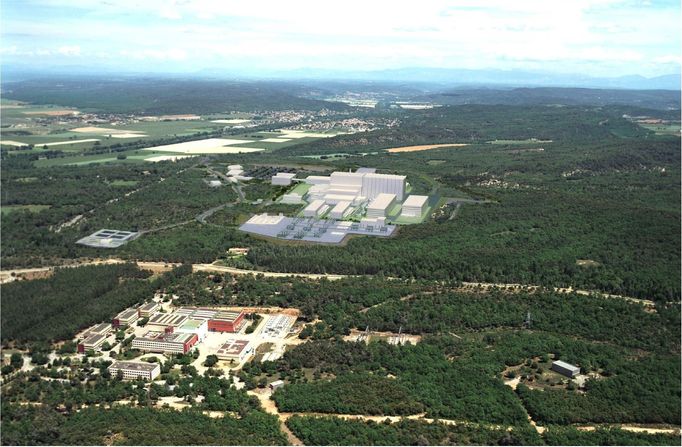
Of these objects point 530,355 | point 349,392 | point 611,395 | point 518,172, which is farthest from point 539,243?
point 518,172

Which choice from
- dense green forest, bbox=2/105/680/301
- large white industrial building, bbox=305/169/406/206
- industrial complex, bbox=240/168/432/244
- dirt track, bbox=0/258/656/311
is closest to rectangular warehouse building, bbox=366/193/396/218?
industrial complex, bbox=240/168/432/244

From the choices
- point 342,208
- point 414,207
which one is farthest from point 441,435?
point 342,208

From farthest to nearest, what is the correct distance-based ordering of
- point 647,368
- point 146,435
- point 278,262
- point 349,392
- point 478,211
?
point 478,211, point 278,262, point 647,368, point 349,392, point 146,435

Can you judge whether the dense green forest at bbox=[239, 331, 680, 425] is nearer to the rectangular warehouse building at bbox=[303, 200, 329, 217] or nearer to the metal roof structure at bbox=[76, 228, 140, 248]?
the metal roof structure at bbox=[76, 228, 140, 248]

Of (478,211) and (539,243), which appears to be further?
(478,211)

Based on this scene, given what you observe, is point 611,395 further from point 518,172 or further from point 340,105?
point 340,105

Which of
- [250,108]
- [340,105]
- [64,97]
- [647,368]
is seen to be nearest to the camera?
[647,368]

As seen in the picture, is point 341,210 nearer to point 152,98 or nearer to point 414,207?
point 414,207
